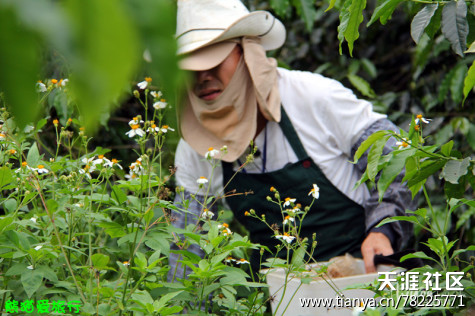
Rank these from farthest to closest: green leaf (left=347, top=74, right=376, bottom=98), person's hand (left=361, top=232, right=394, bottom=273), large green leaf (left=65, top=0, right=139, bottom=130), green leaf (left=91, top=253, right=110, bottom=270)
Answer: green leaf (left=347, top=74, right=376, bottom=98), person's hand (left=361, top=232, right=394, bottom=273), green leaf (left=91, top=253, right=110, bottom=270), large green leaf (left=65, top=0, right=139, bottom=130)

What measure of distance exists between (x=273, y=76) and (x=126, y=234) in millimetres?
1002

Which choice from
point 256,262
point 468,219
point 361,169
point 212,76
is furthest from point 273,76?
point 468,219

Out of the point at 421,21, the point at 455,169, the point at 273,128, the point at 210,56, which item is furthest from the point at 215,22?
the point at 455,169

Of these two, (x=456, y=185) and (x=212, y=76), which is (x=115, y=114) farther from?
(x=456, y=185)

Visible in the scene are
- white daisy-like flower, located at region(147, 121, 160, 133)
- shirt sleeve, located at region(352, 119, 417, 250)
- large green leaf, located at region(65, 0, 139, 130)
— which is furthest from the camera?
shirt sleeve, located at region(352, 119, 417, 250)

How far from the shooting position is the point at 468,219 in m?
2.87

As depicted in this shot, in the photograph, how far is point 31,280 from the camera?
1092mm

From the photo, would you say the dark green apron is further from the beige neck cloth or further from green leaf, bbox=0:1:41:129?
green leaf, bbox=0:1:41:129

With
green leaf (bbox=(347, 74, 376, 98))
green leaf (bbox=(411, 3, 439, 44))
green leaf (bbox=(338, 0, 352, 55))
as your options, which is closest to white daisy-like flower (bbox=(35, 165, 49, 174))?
green leaf (bbox=(338, 0, 352, 55))

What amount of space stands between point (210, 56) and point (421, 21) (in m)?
0.95

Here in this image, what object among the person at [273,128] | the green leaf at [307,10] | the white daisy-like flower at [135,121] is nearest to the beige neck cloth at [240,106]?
the person at [273,128]

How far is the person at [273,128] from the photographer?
6.54 feet

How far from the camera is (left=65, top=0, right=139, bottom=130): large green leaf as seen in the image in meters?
0.28

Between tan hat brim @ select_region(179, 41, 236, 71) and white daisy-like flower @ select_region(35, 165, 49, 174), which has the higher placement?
tan hat brim @ select_region(179, 41, 236, 71)
